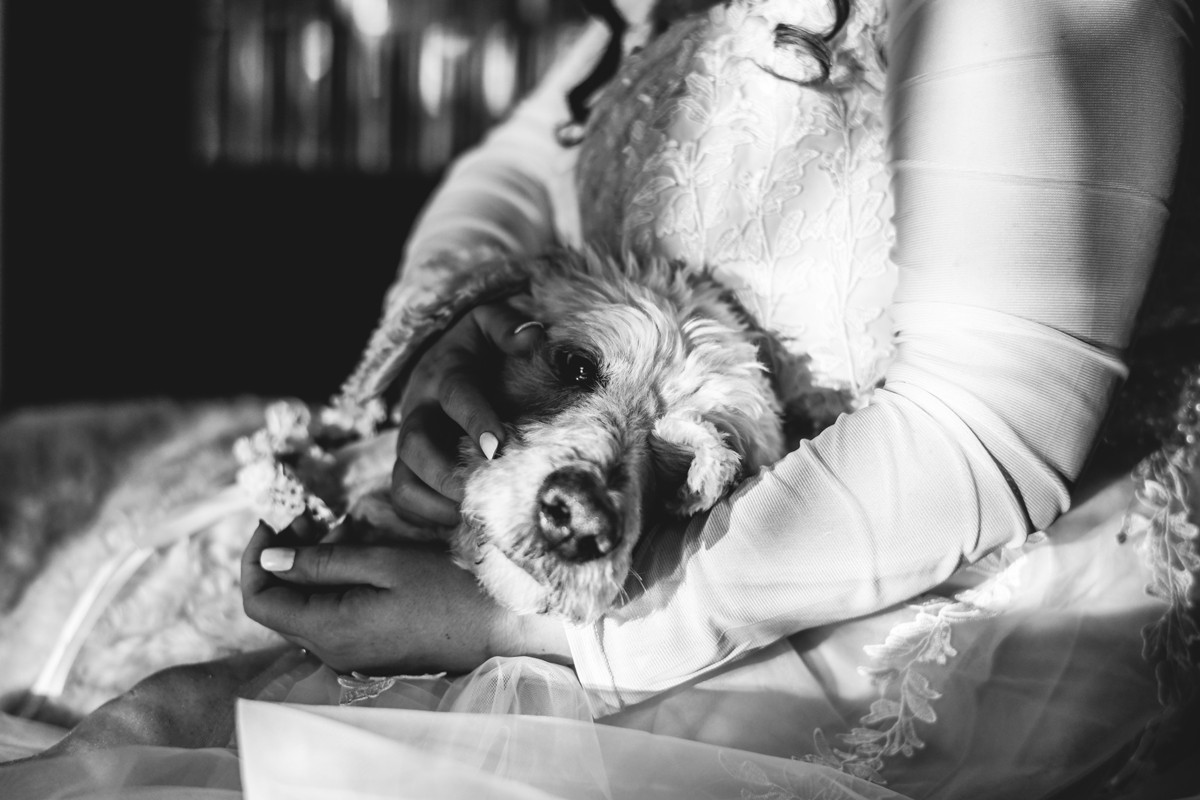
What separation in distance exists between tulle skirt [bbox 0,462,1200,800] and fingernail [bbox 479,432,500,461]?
26 centimetres

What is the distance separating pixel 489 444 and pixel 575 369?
182mm

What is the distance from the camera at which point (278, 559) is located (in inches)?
42.2

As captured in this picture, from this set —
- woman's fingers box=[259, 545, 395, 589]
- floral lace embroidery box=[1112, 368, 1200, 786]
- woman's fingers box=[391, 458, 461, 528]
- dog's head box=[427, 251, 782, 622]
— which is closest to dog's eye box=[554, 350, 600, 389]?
dog's head box=[427, 251, 782, 622]

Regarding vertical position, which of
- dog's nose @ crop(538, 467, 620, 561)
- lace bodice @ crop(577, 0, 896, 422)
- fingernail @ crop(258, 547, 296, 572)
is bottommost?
fingernail @ crop(258, 547, 296, 572)

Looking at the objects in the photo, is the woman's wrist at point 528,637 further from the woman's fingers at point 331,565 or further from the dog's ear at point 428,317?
the dog's ear at point 428,317

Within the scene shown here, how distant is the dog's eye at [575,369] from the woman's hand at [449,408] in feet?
0.14

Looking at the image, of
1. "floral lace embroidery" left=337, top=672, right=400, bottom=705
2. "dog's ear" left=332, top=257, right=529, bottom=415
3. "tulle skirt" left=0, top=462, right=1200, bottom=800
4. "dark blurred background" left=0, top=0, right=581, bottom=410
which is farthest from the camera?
"dark blurred background" left=0, top=0, right=581, bottom=410

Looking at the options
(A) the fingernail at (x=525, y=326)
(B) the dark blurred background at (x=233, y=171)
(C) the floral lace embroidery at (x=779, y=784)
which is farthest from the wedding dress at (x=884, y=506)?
(B) the dark blurred background at (x=233, y=171)

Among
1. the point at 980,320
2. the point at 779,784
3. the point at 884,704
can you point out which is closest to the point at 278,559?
the point at 779,784

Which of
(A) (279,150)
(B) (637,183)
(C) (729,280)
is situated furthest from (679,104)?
(A) (279,150)

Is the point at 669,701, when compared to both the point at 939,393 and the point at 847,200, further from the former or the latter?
the point at 847,200

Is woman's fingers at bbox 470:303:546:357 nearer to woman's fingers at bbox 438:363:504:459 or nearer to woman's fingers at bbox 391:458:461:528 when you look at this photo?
woman's fingers at bbox 438:363:504:459

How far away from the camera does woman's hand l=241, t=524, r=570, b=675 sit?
3.27ft

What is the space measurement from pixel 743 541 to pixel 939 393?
0.92 ft
